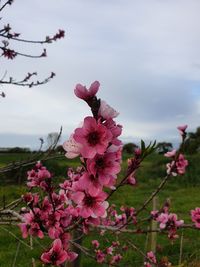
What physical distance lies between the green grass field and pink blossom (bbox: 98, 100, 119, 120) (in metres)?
1.19

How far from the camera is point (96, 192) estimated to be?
139cm

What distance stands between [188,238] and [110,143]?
813cm

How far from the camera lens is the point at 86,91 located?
131 cm

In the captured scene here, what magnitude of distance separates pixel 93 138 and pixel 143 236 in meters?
8.36

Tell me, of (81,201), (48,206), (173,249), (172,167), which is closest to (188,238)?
(173,249)

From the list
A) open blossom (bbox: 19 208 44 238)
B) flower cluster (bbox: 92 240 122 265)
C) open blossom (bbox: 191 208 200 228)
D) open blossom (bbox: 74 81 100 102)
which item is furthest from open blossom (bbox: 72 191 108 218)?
flower cluster (bbox: 92 240 122 265)

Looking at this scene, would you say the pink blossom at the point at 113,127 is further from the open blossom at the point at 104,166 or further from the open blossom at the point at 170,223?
the open blossom at the point at 170,223

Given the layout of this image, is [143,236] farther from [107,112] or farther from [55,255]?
[107,112]

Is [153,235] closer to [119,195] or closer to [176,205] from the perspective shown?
[176,205]

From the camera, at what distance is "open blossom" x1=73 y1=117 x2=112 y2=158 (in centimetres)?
130

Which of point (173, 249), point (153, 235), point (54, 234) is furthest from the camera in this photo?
point (173, 249)

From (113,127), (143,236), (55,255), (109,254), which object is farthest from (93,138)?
(143,236)

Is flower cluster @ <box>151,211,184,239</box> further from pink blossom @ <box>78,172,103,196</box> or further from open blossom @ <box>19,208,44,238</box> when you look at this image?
pink blossom @ <box>78,172,103,196</box>

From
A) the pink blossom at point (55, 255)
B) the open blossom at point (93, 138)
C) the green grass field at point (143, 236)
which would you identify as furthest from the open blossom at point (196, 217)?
the open blossom at point (93, 138)
